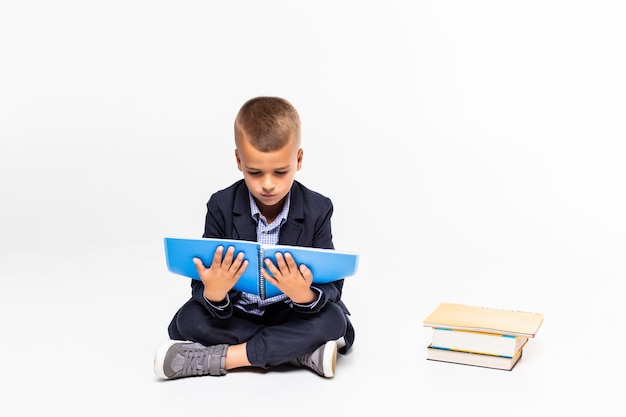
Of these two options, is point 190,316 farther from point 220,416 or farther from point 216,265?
point 220,416

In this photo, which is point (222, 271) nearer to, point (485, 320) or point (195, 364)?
point (195, 364)

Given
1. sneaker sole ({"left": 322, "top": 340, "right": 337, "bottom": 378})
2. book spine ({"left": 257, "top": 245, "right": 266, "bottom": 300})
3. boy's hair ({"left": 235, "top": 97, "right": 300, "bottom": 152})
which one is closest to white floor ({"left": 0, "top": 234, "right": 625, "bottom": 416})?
sneaker sole ({"left": 322, "top": 340, "right": 337, "bottom": 378})

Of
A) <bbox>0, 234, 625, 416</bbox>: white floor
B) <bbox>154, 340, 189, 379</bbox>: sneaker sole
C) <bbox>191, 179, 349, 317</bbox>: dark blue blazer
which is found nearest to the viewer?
<bbox>0, 234, 625, 416</bbox>: white floor

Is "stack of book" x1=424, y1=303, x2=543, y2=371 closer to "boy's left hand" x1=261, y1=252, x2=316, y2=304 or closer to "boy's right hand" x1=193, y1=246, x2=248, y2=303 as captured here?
"boy's left hand" x1=261, y1=252, x2=316, y2=304

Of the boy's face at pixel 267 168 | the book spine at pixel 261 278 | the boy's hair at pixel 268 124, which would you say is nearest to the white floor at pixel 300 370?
the book spine at pixel 261 278

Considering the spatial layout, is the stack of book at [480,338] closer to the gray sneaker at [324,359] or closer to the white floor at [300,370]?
the white floor at [300,370]

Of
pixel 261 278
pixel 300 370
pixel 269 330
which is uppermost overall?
pixel 261 278

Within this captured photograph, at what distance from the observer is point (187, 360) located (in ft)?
8.97

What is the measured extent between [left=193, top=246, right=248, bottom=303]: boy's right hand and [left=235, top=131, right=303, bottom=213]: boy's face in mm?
195

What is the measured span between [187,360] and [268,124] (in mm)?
711

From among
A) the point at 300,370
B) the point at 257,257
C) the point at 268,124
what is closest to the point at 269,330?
the point at 300,370

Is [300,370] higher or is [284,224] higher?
[284,224]

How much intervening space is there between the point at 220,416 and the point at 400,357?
2.30 feet

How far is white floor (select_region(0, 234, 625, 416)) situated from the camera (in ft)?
8.44
